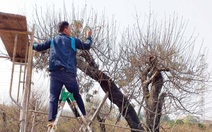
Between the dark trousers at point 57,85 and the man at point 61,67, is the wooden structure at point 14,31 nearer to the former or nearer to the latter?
the man at point 61,67

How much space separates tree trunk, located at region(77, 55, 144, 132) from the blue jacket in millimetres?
2294

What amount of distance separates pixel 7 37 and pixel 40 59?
2486 mm

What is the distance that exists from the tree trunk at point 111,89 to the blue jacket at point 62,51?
229cm

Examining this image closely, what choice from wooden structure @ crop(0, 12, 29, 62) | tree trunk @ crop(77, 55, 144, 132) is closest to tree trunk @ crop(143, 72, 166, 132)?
tree trunk @ crop(77, 55, 144, 132)

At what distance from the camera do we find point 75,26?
20.2ft

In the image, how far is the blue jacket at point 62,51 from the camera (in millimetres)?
3756

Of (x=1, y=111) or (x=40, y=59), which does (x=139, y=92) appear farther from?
(x=1, y=111)

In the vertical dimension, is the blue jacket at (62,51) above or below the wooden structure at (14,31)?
below

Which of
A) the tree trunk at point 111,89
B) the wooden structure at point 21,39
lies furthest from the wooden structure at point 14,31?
the tree trunk at point 111,89

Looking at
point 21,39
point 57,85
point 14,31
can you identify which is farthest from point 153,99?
point 14,31

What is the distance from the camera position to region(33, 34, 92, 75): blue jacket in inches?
148

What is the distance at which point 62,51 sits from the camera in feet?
12.5

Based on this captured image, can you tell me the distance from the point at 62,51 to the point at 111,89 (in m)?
2.76

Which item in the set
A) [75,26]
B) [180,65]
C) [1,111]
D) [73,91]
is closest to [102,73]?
[75,26]
